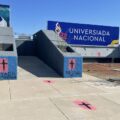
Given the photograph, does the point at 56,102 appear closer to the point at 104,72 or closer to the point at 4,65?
the point at 4,65

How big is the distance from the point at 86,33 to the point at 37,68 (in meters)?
24.3

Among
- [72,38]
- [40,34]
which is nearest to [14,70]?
[40,34]

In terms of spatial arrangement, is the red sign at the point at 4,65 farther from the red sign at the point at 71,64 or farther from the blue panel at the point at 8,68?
the red sign at the point at 71,64

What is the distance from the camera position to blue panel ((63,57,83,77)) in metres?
17.5

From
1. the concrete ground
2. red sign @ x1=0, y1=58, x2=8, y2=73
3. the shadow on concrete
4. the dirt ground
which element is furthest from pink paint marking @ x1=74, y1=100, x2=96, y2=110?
the dirt ground

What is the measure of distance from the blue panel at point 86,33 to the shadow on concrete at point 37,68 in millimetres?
17728

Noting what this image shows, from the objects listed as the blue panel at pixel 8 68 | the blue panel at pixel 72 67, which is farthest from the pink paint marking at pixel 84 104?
the blue panel at pixel 72 67

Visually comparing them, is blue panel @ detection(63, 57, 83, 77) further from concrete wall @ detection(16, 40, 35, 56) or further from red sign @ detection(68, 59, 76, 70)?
concrete wall @ detection(16, 40, 35, 56)

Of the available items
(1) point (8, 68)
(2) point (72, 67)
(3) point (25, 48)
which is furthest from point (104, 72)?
(1) point (8, 68)

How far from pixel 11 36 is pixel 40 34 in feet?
11.8

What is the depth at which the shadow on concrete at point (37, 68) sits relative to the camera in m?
18.0

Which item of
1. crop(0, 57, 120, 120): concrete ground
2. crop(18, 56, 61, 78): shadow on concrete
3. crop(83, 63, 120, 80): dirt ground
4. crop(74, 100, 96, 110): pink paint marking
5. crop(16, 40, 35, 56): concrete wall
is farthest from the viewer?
crop(16, 40, 35, 56): concrete wall

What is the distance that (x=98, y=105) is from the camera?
374 inches

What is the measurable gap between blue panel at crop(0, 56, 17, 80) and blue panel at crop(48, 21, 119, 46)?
24.5m
